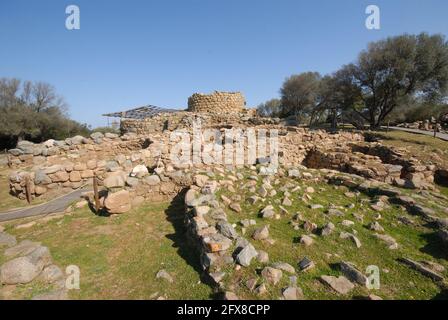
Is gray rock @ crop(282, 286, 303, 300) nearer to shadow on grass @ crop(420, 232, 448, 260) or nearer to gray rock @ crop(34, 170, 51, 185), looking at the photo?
shadow on grass @ crop(420, 232, 448, 260)

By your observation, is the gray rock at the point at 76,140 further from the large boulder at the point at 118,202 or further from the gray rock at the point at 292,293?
the gray rock at the point at 292,293

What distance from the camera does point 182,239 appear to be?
528cm

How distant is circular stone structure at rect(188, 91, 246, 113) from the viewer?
22.4m

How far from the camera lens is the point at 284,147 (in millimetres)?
11578

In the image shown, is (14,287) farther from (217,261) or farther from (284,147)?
(284,147)

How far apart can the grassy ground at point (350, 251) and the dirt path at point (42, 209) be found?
5316 millimetres

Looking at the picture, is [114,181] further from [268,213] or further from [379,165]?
[379,165]

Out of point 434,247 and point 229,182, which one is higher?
point 229,182

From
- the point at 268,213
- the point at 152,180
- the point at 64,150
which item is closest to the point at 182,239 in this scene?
the point at 268,213

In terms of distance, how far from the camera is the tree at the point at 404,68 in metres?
18.3

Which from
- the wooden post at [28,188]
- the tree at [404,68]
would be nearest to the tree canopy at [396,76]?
the tree at [404,68]

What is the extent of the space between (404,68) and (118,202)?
22.1m

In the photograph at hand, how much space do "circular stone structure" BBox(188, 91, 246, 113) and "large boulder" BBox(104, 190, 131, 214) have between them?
55.0 ft
